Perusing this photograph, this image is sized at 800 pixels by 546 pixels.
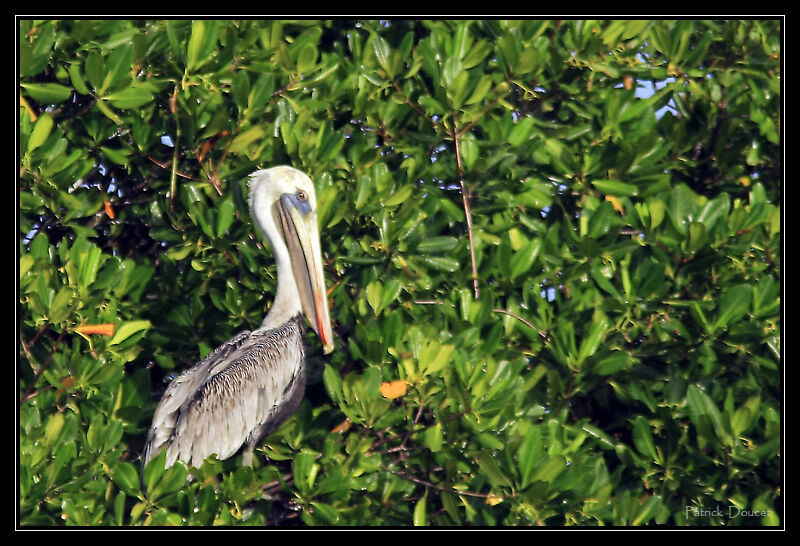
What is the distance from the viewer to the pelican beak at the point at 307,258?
6.21 m

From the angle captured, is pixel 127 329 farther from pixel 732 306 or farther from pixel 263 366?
pixel 732 306

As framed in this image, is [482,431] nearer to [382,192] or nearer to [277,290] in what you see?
[382,192]

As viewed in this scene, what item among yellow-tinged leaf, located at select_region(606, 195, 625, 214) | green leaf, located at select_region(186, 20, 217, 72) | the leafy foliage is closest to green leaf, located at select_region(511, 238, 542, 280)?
the leafy foliage

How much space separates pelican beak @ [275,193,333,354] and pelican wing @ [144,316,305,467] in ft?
1.11

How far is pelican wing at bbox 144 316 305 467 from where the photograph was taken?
20.8 feet

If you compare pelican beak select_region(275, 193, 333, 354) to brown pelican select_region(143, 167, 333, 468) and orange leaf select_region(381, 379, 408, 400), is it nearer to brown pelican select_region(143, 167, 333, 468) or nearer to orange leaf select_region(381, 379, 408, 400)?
brown pelican select_region(143, 167, 333, 468)

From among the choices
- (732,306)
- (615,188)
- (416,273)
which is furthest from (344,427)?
(732,306)

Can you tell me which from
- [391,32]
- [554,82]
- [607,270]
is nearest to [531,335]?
[607,270]

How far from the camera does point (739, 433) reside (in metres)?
5.57

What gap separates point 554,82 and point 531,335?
1681mm

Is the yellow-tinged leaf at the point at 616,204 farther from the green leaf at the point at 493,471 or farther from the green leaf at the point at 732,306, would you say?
the green leaf at the point at 493,471

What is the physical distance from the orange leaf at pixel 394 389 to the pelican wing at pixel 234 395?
1.43m

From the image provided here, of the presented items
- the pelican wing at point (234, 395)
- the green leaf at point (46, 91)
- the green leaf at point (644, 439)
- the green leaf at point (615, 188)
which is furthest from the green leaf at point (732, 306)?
the green leaf at point (46, 91)

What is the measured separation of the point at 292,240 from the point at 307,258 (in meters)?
0.35
